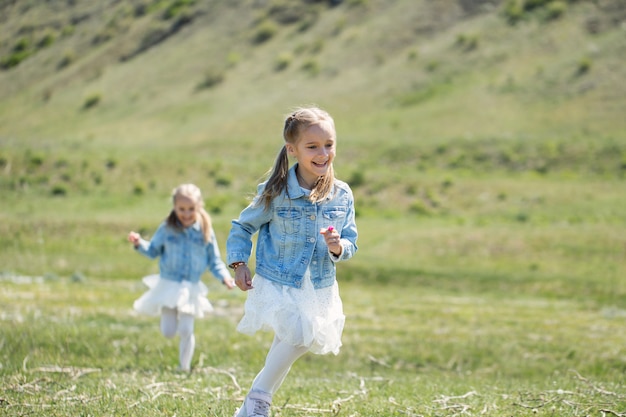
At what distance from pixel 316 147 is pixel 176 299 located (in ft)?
15.3

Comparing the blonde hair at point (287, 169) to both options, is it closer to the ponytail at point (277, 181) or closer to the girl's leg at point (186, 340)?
the ponytail at point (277, 181)

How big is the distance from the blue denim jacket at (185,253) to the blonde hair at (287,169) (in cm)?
438

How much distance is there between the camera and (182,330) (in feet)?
33.4

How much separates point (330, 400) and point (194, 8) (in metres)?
73.0

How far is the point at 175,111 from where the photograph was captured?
62.0m

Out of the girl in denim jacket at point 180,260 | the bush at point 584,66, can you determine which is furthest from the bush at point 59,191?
the bush at point 584,66

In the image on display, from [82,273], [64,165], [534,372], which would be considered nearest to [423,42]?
[64,165]

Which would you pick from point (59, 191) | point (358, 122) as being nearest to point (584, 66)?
point (358, 122)

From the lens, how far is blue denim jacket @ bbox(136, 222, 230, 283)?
10.7 meters

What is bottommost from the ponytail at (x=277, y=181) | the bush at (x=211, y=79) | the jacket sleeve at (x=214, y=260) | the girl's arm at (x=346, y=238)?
the jacket sleeve at (x=214, y=260)

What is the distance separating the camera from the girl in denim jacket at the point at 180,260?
10508 mm

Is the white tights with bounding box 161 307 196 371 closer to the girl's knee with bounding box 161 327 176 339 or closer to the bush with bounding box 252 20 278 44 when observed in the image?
the girl's knee with bounding box 161 327 176 339

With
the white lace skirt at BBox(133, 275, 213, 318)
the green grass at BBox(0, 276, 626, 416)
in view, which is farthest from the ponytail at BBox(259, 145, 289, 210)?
the white lace skirt at BBox(133, 275, 213, 318)

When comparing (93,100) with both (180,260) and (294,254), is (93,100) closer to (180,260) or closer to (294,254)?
(180,260)
